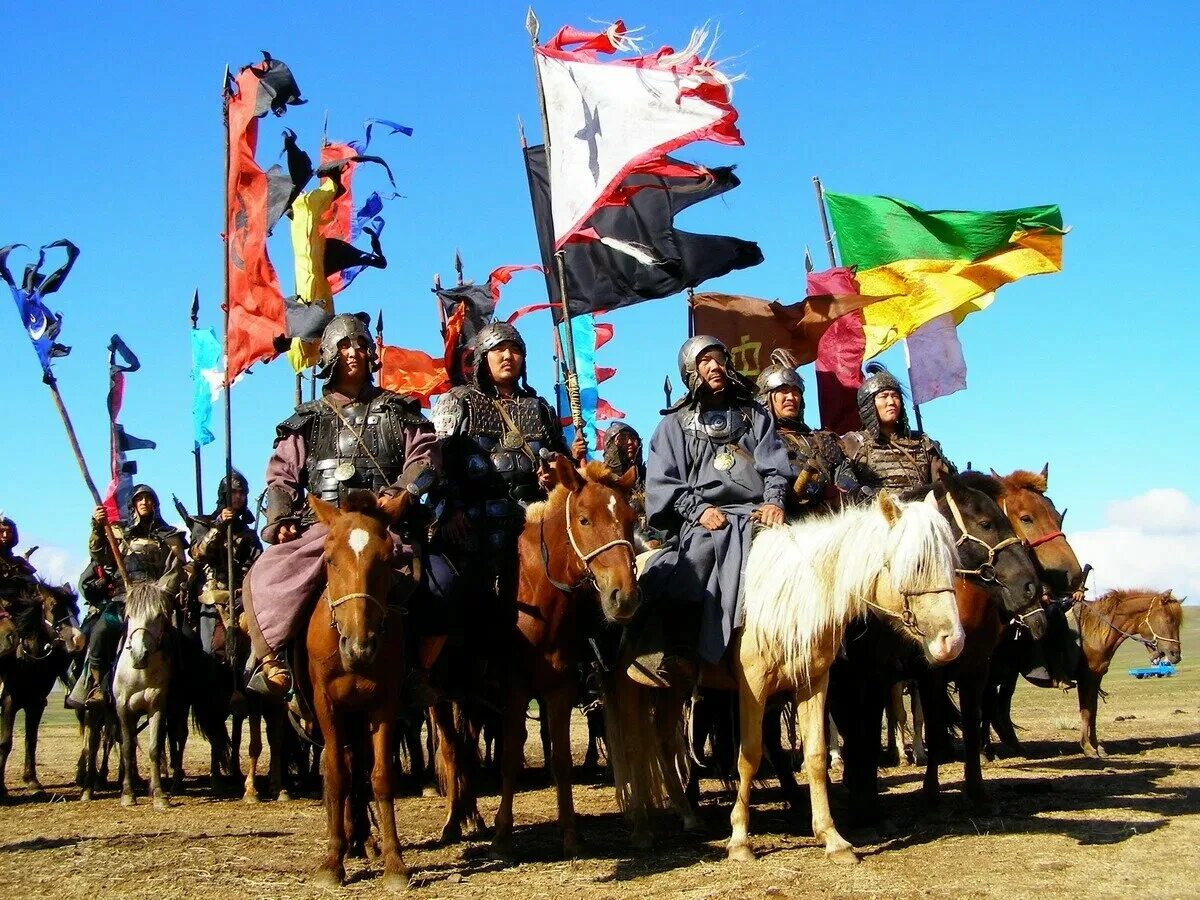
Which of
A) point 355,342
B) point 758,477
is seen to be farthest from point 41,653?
point 758,477

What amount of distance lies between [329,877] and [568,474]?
291cm

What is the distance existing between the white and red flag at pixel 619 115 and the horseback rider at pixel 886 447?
264cm

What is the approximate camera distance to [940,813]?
884cm

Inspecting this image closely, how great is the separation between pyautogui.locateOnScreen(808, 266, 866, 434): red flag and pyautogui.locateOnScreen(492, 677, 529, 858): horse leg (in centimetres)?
597

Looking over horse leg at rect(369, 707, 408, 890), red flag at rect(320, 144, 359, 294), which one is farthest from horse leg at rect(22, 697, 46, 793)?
horse leg at rect(369, 707, 408, 890)

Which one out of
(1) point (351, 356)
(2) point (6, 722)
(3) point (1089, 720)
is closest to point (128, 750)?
(2) point (6, 722)

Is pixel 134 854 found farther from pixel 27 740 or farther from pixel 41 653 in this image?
pixel 27 740

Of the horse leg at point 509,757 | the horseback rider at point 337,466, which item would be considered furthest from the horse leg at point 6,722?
Answer: the horse leg at point 509,757

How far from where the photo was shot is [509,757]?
7.91m

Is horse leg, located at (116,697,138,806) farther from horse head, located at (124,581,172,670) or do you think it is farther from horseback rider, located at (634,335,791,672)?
horseback rider, located at (634,335,791,672)

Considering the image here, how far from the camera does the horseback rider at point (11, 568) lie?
13208 millimetres

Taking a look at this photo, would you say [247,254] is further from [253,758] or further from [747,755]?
[747,755]

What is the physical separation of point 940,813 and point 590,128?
21.3 ft

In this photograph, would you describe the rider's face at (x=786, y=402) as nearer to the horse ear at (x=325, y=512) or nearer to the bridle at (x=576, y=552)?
the bridle at (x=576, y=552)
